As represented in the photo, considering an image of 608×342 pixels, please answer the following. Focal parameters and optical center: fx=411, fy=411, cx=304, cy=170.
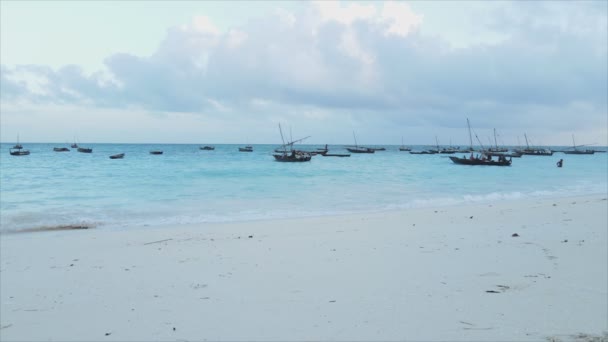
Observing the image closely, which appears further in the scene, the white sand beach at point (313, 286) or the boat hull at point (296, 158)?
the boat hull at point (296, 158)

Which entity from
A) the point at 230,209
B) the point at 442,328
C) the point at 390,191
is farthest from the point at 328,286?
the point at 390,191

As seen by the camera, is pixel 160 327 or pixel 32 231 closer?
pixel 160 327

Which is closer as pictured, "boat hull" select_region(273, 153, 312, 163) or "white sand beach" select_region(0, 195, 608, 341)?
"white sand beach" select_region(0, 195, 608, 341)

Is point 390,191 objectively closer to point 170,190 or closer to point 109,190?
point 170,190

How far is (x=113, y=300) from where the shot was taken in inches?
199

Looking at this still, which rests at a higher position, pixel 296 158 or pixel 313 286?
pixel 296 158

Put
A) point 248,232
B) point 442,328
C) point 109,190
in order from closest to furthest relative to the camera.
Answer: point 442,328 < point 248,232 < point 109,190

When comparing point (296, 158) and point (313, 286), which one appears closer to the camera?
point (313, 286)

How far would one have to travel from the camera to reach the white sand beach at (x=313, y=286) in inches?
162

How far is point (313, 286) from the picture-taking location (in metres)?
5.41

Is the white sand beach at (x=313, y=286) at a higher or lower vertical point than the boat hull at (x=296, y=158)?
lower

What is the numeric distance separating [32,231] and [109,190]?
11657mm

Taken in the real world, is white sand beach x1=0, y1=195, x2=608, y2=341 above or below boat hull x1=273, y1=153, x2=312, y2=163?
below

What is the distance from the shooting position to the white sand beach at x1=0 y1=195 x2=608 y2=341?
4.11m
